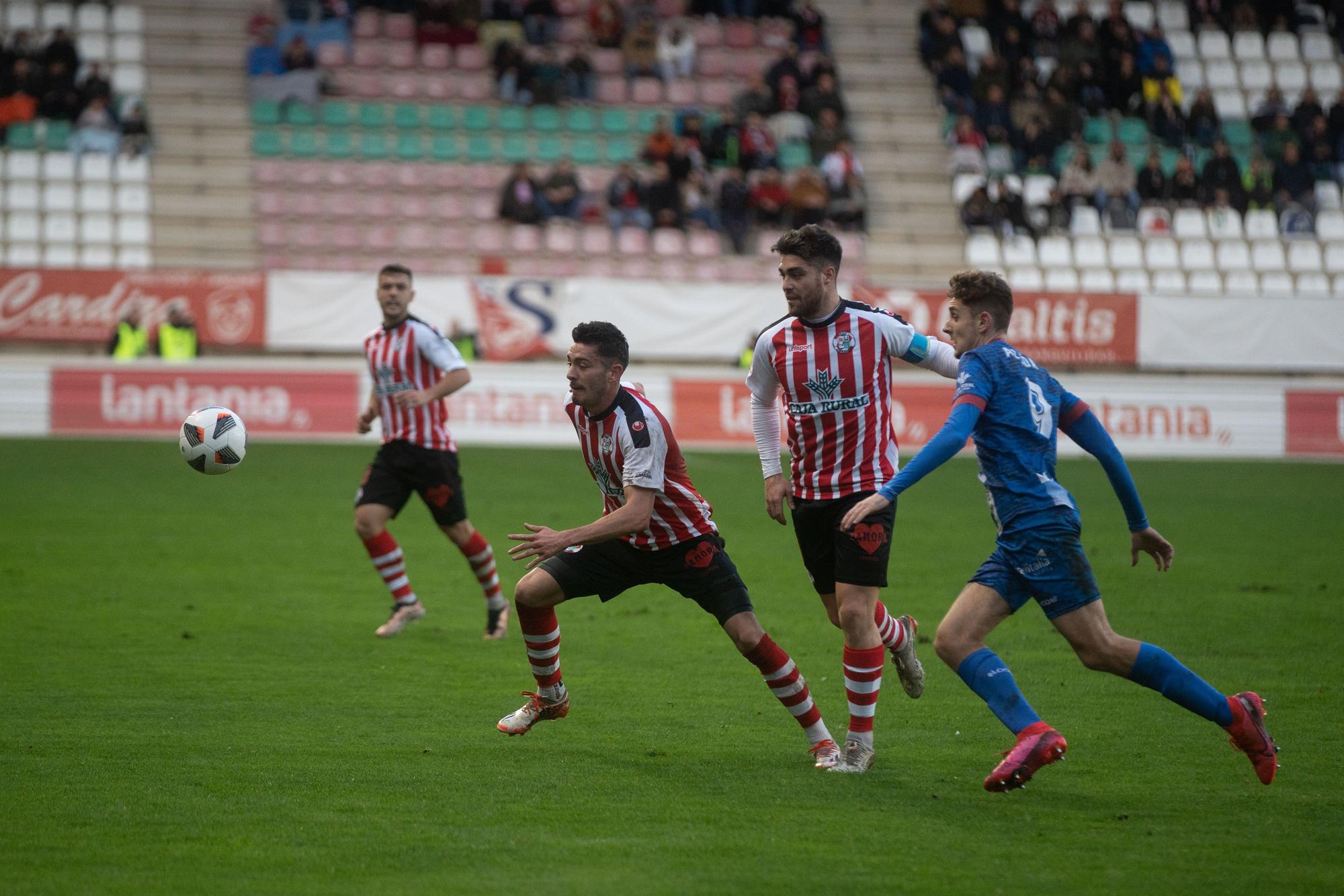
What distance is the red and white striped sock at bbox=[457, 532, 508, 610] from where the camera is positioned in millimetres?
8820

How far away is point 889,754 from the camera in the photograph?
236 inches

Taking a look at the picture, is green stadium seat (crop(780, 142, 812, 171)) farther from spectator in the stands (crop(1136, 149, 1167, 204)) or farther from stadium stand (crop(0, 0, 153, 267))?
stadium stand (crop(0, 0, 153, 267))

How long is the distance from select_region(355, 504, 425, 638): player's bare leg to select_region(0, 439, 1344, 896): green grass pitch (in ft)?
0.61

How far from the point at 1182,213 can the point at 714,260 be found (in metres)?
8.59

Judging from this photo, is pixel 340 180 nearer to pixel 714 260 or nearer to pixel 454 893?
pixel 714 260

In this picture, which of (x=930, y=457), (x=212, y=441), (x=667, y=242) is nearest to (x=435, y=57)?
(x=667, y=242)

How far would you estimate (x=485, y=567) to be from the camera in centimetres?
892

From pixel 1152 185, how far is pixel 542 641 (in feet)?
73.6

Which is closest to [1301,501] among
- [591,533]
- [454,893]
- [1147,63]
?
[591,533]

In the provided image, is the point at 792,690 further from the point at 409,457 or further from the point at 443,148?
the point at 443,148

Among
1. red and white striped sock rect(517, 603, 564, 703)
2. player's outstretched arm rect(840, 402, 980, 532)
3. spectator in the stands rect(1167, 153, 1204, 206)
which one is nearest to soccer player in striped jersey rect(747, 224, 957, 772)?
player's outstretched arm rect(840, 402, 980, 532)

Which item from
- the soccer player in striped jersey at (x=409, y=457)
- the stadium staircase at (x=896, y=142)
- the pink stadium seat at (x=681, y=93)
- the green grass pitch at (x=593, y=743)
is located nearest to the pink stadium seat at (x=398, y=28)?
the pink stadium seat at (x=681, y=93)

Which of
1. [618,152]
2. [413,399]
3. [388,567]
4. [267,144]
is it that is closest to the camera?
[413,399]

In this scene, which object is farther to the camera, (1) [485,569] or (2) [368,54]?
(2) [368,54]
